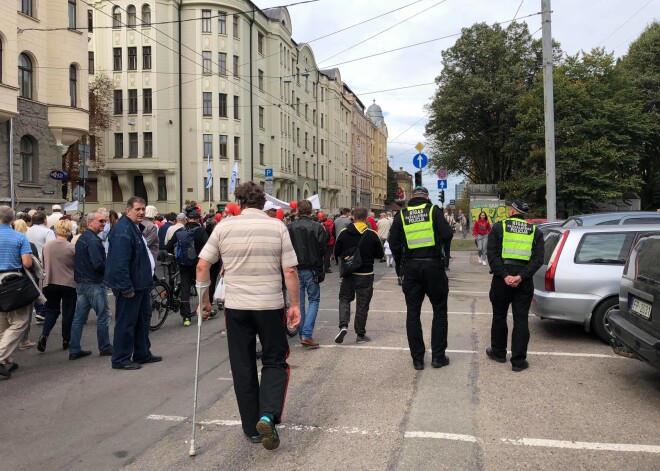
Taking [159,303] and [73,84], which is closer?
[159,303]

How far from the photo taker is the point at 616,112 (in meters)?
29.7

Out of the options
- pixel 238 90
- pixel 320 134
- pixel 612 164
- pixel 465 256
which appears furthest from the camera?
pixel 320 134

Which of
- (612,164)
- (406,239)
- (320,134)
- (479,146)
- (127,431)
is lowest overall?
(127,431)

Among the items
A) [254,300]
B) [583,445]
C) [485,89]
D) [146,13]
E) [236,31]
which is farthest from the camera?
[236,31]

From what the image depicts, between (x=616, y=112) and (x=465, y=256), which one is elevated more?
(x=616, y=112)

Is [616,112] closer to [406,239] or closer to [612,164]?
[612,164]

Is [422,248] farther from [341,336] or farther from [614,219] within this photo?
[614,219]

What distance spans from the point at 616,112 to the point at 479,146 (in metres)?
11.9

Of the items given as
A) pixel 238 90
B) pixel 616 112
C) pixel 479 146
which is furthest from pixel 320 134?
pixel 616 112

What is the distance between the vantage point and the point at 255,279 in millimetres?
4258

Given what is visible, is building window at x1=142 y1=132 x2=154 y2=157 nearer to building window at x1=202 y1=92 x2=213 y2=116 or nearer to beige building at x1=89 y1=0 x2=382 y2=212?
beige building at x1=89 y1=0 x2=382 y2=212

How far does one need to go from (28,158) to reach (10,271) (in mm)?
20866

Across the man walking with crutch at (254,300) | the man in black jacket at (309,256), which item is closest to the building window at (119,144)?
the man in black jacket at (309,256)

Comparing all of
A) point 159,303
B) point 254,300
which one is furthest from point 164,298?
point 254,300
